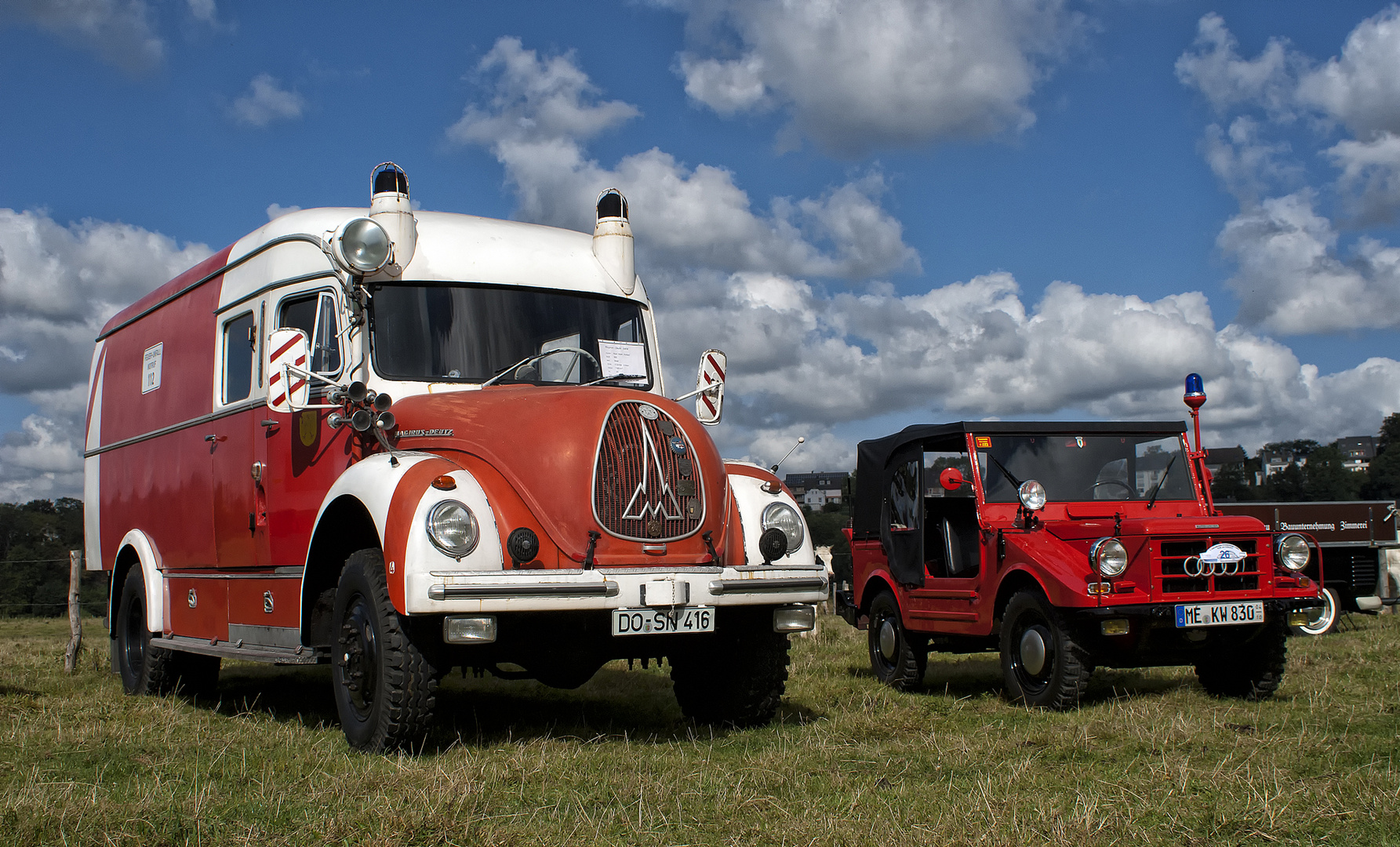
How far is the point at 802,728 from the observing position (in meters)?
7.27

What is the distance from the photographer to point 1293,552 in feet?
28.1

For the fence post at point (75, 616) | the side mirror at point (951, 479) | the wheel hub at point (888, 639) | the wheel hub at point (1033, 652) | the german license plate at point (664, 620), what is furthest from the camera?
the fence post at point (75, 616)

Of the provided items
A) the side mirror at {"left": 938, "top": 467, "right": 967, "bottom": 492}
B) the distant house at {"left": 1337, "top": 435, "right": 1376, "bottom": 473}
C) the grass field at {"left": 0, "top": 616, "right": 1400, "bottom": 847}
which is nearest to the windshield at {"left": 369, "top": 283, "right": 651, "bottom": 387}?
the grass field at {"left": 0, "top": 616, "right": 1400, "bottom": 847}

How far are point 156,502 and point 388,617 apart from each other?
14.3 feet

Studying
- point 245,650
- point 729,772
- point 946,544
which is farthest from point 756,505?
point 946,544

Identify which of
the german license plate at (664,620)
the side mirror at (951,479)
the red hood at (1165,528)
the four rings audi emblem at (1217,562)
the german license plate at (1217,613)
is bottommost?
the german license plate at (1217,613)

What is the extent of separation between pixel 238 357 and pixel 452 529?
3.30 m

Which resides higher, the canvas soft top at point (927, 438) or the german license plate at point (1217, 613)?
the canvas soft top at point (927, 438)

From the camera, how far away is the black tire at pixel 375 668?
6109mm

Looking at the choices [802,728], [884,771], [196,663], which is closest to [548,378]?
[802,728]

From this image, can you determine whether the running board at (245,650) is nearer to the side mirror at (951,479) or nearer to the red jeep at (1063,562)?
the red jeep at (1063,562)

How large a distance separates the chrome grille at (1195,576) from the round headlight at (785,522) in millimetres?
2599

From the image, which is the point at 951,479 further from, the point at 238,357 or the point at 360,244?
the point at 238,357

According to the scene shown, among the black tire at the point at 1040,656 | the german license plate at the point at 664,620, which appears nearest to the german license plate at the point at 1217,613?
the black tire at the point at 1040,656
